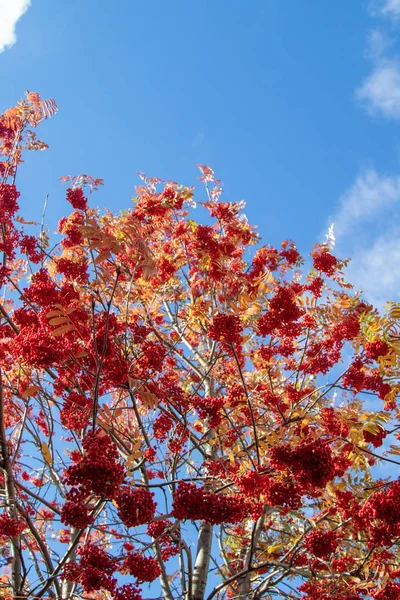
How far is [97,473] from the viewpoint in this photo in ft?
10.1

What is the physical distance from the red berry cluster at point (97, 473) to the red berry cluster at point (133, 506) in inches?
12.5

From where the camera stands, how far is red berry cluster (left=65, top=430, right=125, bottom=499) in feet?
10.1

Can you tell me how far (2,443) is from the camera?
173 inches

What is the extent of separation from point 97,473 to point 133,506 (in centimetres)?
62

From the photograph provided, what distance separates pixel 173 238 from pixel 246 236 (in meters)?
1.33

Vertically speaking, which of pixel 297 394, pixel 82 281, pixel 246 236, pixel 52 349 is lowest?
pixel 52 349

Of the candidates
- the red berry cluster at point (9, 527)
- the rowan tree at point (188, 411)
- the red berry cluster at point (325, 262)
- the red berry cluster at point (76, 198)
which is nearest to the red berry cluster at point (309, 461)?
the rowan tree at point (188, 411)

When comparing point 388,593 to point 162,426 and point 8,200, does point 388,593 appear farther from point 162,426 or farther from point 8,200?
point 8,200

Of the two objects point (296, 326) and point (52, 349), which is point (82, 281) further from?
point (296, 326)

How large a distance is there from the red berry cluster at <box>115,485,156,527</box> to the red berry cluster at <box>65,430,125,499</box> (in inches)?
12.5

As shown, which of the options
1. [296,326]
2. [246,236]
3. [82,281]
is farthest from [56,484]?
[246,236]

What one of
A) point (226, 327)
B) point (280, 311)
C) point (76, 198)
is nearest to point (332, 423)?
point (280, 311)

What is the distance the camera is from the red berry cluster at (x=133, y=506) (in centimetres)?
351

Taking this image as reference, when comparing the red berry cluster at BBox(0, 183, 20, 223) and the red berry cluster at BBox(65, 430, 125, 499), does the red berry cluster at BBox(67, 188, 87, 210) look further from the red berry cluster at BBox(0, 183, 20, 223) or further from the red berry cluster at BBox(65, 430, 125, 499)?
the red berry cluster at BBox(65, 430, 125, 499)
